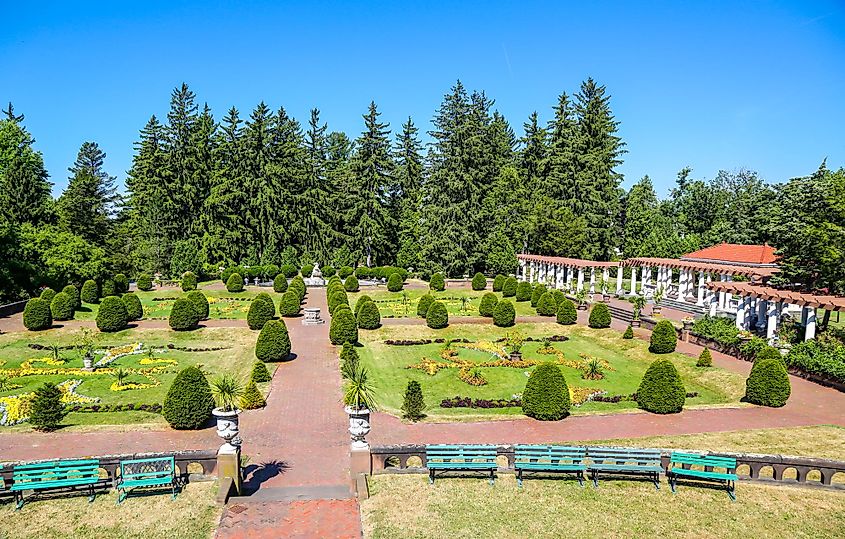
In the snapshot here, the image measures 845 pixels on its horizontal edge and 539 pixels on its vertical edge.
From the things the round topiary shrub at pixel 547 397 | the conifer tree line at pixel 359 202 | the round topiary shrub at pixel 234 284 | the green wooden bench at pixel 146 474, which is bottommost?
the green wooden bench at pixel 146 474

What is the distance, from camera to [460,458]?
42.7 ft

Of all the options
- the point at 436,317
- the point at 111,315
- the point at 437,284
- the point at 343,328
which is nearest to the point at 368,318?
the point at 436,317

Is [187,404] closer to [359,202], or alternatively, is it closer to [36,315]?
[36,315]

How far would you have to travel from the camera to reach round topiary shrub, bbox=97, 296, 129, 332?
2988 cm

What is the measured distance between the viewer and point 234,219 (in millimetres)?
58438

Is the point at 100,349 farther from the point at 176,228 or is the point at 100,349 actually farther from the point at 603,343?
the point at 176,228

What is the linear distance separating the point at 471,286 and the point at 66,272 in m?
28.9

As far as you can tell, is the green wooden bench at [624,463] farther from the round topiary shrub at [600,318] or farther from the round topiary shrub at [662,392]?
the round topiary shrub at [600,318]

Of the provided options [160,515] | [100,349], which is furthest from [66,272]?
[160,515]

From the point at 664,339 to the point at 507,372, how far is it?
304 inches

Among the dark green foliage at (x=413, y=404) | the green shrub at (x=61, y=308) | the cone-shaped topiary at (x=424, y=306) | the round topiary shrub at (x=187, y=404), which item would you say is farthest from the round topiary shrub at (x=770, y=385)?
the green shrub at (x=61, y=308)

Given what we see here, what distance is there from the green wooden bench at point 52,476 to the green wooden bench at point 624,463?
397 inches

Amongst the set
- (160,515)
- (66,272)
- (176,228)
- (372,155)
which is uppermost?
(372,155)

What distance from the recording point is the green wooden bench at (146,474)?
1179 cm
